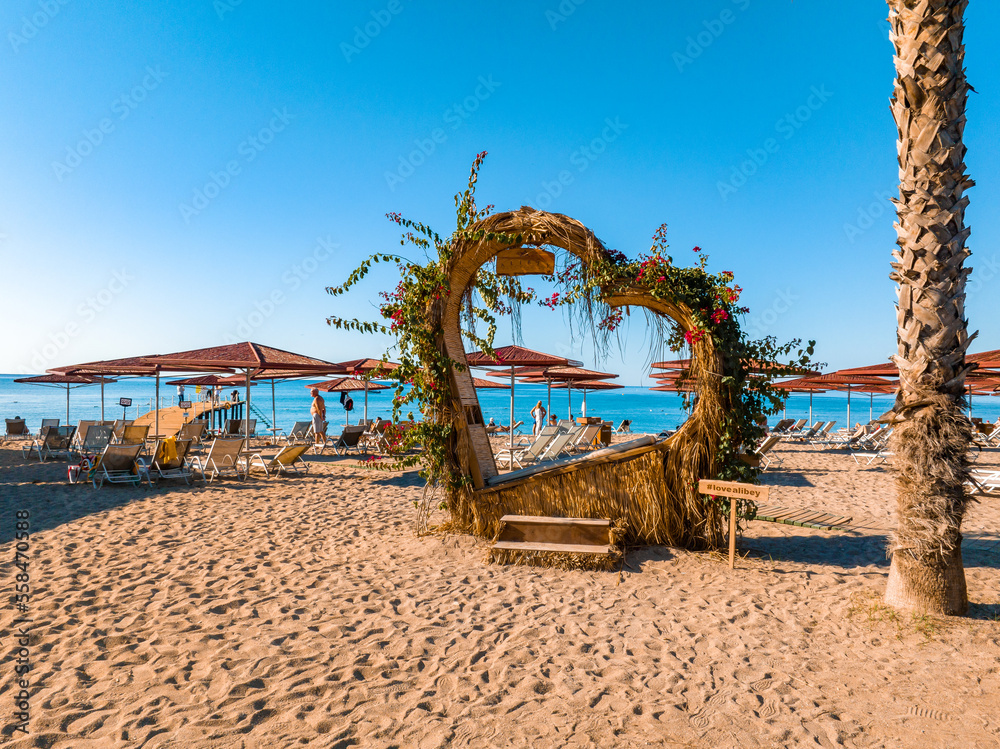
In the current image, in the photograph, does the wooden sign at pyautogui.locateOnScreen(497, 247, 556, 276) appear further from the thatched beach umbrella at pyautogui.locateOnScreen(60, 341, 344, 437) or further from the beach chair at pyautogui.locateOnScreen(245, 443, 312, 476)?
the beach chair at pyautogui.locateOnScreen(245, 443, 312, 476)

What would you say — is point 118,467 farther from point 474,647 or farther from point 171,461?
point 474,647

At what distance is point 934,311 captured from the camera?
3523 millimetres

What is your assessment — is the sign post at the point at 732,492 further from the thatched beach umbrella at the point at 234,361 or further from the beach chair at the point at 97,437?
the beach chair at the point at 97,437

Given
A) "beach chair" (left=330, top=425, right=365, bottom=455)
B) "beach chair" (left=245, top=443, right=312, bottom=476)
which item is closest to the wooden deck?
"beach chair" (left=330, top=425, right=365, bottom=455)

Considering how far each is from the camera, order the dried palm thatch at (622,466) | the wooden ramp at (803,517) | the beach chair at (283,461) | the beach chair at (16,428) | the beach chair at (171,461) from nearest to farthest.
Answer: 1. the dried palm thatch at (622,466)
2. the wooden ramp at (803,517)
3. the beach chair at (171,461)
4. the beach chair at (283,461)
5. the beach chair at (16,428)

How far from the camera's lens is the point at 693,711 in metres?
2.67

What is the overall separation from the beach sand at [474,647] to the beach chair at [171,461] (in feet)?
10.4

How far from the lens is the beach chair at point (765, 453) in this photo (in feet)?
16.7

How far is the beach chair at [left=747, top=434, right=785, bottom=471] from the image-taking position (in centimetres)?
508

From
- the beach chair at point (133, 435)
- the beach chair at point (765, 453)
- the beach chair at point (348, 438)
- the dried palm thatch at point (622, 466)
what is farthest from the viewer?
the beach chair at point (348, 438)

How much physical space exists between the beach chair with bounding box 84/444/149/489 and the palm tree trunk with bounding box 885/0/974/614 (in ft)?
31.2

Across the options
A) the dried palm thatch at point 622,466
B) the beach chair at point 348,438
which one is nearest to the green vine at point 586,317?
the dried palm thatch at point 622,466

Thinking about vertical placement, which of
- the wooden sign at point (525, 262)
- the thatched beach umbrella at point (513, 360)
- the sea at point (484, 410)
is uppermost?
the wooden sign at point (525, 262)

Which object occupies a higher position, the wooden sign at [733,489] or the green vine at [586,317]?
the green vine at [586,317]
